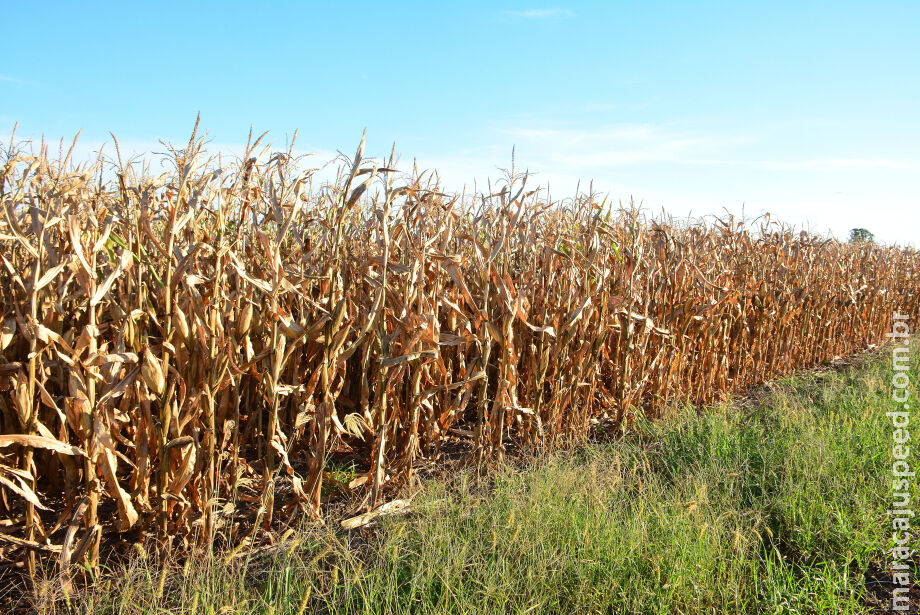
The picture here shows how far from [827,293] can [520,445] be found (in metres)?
5.90

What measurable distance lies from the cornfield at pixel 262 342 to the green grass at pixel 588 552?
12.1 inches

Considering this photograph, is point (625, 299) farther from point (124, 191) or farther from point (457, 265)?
point (124, 191)

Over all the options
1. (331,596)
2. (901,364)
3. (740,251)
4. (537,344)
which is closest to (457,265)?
(537,344)

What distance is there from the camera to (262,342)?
286 centimetres

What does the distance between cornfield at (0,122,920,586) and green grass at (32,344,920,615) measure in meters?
0.31

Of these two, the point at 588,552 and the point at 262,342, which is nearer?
the point at 588,552

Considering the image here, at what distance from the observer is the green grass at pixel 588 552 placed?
2.09 metres

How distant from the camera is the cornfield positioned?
2.25 meters

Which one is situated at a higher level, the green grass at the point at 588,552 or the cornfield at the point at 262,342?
the cornfield at the point at 262,342

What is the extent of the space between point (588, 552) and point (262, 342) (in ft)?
5.75

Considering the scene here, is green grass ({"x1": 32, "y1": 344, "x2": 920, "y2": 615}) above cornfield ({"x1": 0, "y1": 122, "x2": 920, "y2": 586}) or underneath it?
underneath

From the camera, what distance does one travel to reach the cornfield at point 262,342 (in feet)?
7.37

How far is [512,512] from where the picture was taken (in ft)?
8.05

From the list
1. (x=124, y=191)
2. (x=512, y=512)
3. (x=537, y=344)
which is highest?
(x=124, y=191)
